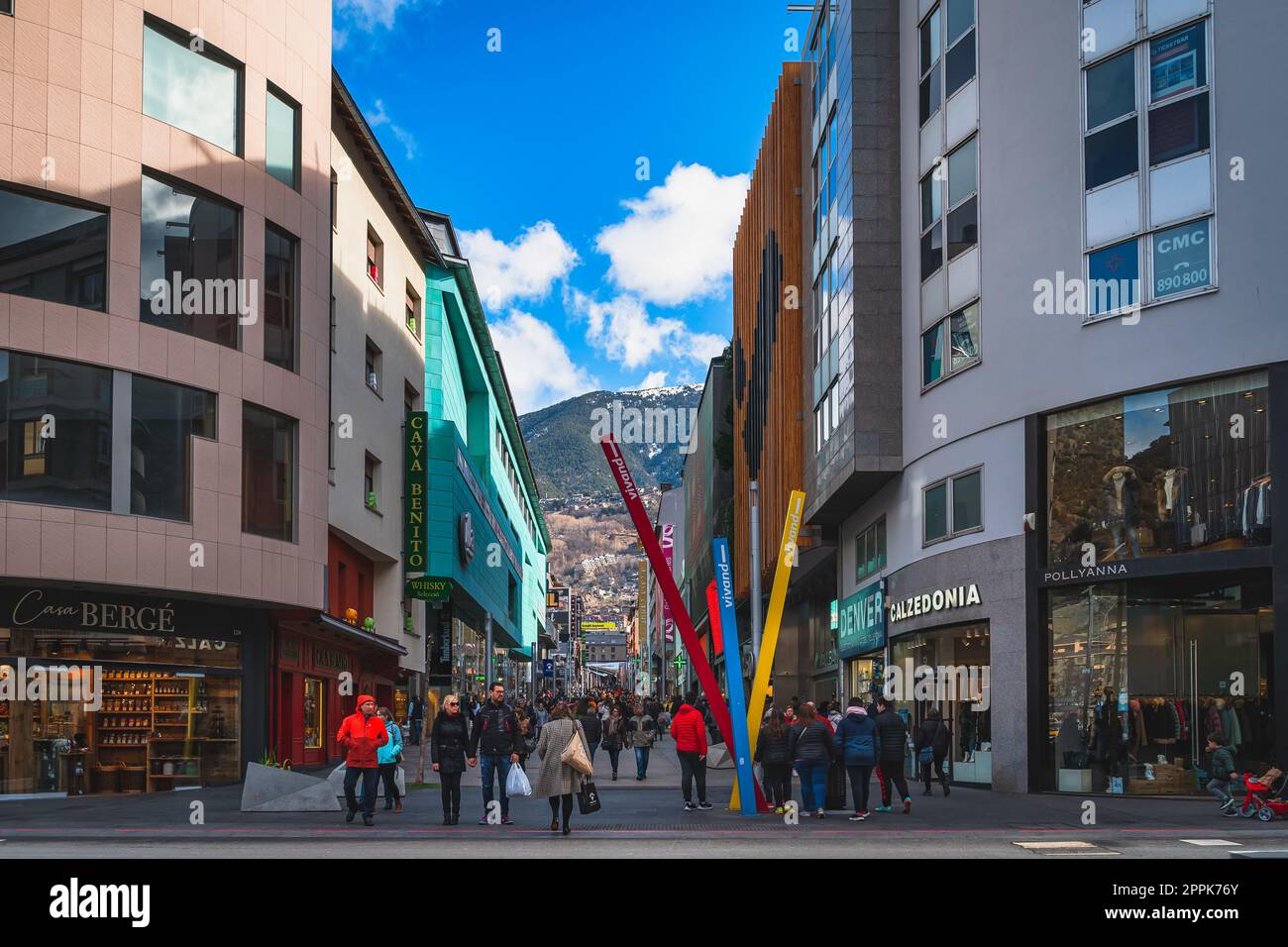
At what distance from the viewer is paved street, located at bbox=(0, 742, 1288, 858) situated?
1566 centimetres

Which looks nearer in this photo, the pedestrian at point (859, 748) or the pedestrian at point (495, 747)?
the pedestrian at point (495, 747)

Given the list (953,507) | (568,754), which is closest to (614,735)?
(953,507)

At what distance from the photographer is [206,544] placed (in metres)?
27.1

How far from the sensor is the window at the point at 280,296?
97.2 feet

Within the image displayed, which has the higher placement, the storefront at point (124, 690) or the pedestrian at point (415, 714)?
the storefront at point (124, 690)

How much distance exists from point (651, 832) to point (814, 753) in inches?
130

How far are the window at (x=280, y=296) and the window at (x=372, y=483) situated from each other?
12.0m

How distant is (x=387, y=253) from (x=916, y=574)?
2334 centimetres

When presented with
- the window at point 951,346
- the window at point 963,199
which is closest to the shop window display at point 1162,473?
the window at point 951,346

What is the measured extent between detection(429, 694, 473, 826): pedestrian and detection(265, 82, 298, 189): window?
1470cm

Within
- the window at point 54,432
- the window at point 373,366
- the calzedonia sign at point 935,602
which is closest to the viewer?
the window at point 54,432

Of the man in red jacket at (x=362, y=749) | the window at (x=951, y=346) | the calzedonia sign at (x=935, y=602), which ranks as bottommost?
the man in red jacket at (x=362, y=749)

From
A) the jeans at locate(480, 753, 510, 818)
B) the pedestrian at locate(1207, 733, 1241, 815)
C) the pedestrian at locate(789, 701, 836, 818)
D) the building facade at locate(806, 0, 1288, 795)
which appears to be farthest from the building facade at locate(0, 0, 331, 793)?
the pedestrian at locate(1207, 733, 1241, 815)

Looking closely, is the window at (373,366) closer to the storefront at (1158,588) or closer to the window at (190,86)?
the window at (190,86)
